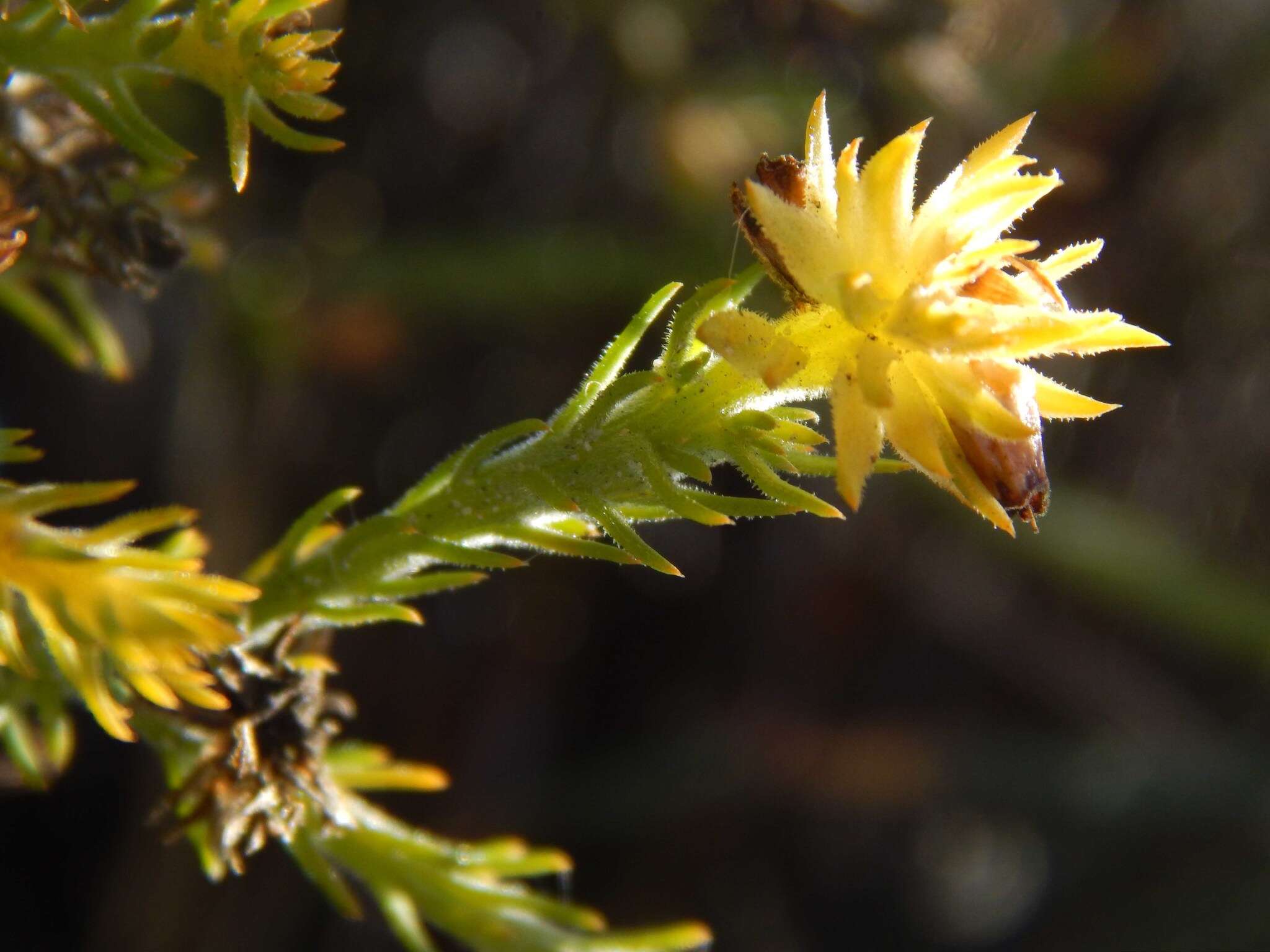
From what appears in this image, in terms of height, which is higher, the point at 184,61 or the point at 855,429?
the point at 184,61

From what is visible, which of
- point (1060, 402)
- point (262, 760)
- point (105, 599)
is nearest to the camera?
point (105, 599)

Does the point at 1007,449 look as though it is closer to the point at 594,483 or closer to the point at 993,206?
the point at 993,206

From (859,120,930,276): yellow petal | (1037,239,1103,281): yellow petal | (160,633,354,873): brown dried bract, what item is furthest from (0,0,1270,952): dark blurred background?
(859,120,930,276): yellow petal

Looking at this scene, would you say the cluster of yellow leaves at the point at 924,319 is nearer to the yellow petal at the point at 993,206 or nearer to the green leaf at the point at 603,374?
the yellow petal at the point at 993,206

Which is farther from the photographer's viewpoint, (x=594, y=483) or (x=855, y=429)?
(x=594, y=483)

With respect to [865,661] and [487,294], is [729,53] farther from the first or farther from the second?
[865,661]

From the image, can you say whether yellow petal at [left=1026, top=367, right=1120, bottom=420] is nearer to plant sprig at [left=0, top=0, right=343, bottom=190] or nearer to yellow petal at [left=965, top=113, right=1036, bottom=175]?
yellow petal at [left=965, top=113, right=1036, bottom=175]

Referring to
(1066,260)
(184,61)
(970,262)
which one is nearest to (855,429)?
(970,262)
